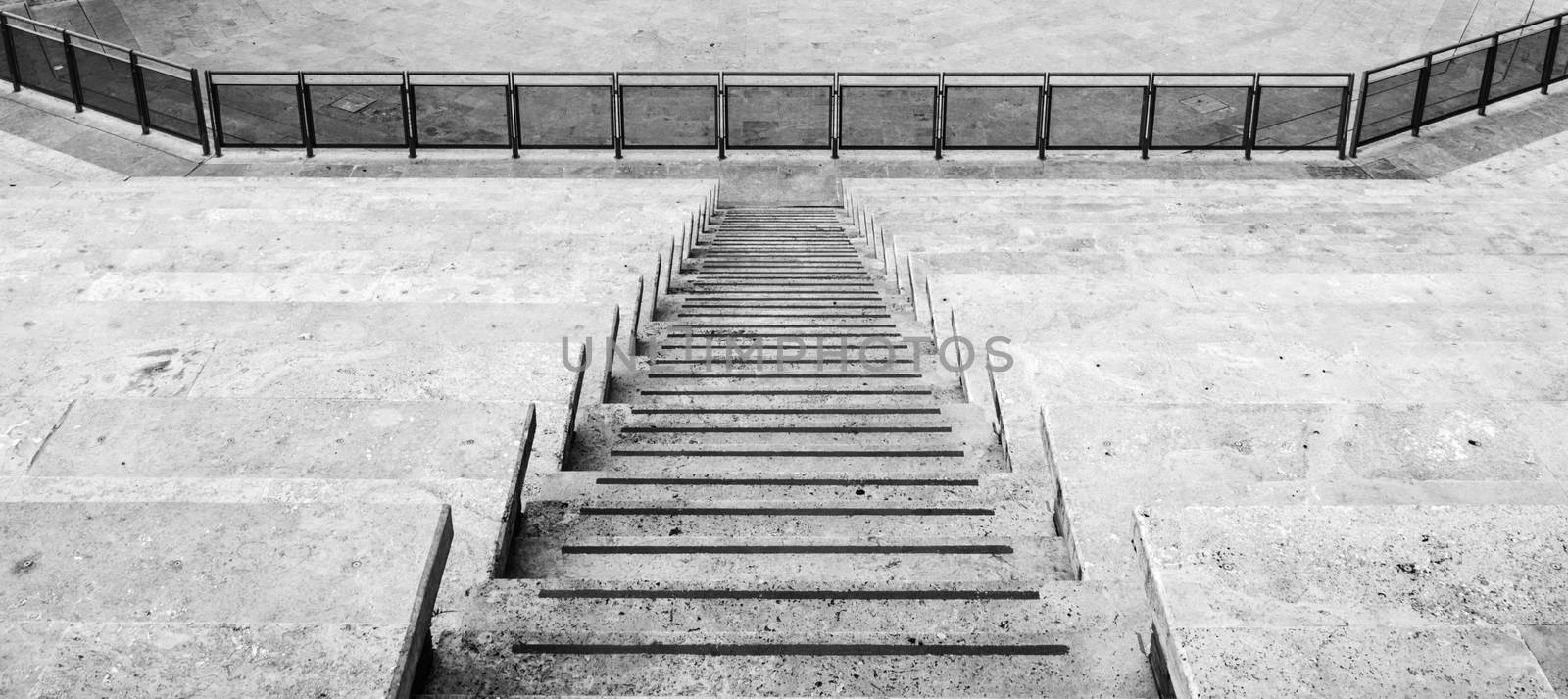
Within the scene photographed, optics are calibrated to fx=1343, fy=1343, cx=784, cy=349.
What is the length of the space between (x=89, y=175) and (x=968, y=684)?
41.5 feet

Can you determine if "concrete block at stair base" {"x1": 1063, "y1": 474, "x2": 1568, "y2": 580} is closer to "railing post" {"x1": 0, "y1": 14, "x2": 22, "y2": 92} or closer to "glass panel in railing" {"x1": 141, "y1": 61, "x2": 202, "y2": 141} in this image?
→ "glass panel in railing" {"x1": 141, "y1": 61, "x2": 202, "y2": 141}

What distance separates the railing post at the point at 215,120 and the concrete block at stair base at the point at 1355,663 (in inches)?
518

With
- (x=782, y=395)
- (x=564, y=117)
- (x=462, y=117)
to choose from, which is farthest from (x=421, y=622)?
(x=462, y=117)

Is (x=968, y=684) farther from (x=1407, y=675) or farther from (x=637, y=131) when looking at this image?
(x=637, y=131)

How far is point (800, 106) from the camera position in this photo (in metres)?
15.0

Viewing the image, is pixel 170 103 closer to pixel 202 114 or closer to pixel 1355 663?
pixel 202 114

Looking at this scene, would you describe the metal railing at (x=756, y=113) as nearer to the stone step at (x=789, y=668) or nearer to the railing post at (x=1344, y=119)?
the railing post at (x=1344, y=119)

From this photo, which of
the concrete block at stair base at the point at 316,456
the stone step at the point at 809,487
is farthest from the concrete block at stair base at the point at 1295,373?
the concrete block at stair base at the point at 316,456

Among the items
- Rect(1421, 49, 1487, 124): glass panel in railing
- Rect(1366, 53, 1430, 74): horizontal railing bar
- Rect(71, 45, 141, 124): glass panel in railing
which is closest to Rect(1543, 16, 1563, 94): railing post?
Rect(1421, 49, 1487, 124): glass panel in railing

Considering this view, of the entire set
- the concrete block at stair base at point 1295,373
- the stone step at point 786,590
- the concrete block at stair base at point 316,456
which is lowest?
the concrete block at stair base at point 1295,373

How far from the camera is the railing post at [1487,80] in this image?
14.5 m

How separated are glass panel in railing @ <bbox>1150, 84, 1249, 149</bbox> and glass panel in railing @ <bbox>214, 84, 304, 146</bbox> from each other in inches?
362

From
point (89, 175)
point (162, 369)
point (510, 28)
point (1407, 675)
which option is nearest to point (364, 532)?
point (1407, 675)

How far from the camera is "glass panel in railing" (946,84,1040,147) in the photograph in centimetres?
1411
